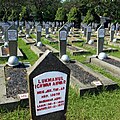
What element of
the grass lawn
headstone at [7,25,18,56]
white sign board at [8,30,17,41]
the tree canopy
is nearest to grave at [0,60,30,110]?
the grass lawn

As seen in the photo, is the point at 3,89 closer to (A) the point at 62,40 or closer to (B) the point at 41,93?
(B) the point at 41,93

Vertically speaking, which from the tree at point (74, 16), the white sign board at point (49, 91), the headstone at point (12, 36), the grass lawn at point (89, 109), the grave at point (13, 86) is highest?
the tree at point (74, 16)

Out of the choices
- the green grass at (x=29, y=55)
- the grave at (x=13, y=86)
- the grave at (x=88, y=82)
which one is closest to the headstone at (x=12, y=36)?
the grave at (x=13, y=86)

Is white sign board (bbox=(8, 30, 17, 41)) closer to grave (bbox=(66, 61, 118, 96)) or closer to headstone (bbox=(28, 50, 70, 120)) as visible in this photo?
grave (bbox=(66, 61, 118, 96))

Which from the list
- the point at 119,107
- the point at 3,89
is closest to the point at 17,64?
the point at 3,89

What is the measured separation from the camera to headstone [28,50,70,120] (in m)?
3.11

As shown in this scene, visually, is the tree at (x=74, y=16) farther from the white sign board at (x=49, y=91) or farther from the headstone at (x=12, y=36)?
the white sign board at (x=49, y=91)

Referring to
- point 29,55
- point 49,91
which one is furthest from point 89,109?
point 29,55

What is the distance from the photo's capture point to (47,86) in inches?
124

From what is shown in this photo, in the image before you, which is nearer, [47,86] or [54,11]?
[47,86]

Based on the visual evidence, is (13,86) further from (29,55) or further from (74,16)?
(74,16)

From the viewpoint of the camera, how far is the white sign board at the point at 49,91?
3127mm

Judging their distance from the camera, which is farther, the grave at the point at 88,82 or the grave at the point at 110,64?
the grave at the point at 110,64

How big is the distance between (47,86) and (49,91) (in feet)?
0.29
